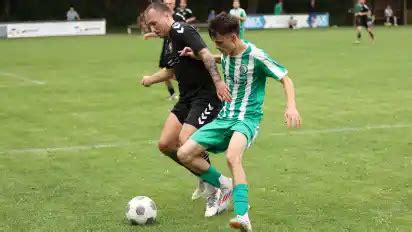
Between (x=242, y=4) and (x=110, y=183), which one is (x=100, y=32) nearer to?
(x=242, y=4)

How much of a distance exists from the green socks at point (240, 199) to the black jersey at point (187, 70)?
129 cm

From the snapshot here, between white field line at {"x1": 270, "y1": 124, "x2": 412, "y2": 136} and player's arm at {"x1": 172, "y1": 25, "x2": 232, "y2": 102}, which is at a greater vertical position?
player's arm at {"x1": 172, "y1": 25, "x2": 232, "y2": 102}

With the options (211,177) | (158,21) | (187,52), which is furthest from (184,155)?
(158,21)

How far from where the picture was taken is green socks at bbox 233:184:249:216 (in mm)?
5879

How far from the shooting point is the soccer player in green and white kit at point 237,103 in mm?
5992

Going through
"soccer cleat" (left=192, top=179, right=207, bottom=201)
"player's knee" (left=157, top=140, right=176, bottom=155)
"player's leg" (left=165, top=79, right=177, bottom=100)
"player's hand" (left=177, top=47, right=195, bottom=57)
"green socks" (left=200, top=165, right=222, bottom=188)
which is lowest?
"player's leg" (left=165, top=79, right=177, bottom=100)

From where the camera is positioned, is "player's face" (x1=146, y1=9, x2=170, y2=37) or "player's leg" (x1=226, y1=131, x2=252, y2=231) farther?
"player's face" (x1=146, y1=9, x2=170, y2=37)

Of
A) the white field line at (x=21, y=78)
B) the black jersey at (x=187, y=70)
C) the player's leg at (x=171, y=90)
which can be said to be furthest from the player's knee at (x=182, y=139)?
the white field line at (x=21, y=78)

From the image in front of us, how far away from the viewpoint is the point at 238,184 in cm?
597

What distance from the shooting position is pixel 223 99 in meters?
6.32

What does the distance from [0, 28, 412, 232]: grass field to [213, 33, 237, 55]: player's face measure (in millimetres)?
1524

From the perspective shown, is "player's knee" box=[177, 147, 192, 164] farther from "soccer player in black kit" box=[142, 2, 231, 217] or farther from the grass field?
the grass field

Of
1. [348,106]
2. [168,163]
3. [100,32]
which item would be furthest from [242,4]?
[168,163]

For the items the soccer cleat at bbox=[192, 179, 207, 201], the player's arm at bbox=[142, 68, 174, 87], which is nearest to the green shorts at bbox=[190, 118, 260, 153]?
the soccer cleat at bbox=[192, 179, 207, 201]
